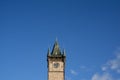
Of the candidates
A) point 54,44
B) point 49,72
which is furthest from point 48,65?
point 54,44

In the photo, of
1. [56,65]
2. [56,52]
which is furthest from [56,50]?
[56,65]

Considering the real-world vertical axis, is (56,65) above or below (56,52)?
below

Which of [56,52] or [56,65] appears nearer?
[56,65]

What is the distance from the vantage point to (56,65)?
45656 millimetres

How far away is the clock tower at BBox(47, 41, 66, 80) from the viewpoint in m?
44.7

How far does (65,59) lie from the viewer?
46812mm

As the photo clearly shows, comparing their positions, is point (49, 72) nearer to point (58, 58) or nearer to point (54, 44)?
point (58, 58)

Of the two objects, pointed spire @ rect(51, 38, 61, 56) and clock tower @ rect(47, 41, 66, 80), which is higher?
pointed spire @ rect(51, 38, 61, 56)

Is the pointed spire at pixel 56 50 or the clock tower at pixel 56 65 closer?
the clock tower at pixel 56 65

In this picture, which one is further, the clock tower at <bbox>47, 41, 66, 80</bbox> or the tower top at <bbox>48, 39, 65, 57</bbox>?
the tower top at <bbox>48, 39, 65, 57</bbox>

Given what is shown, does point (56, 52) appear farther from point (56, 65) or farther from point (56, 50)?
point (56, 65)

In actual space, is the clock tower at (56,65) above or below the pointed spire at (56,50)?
below

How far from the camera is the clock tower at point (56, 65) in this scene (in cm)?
4466

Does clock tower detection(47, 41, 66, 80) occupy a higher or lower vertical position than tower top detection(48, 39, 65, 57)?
lower
